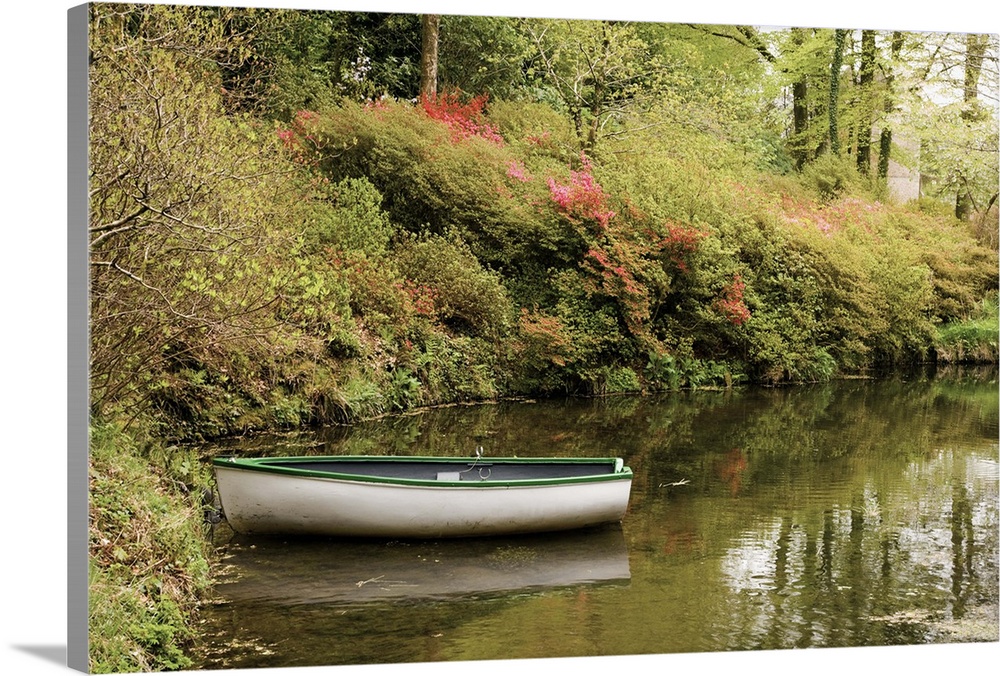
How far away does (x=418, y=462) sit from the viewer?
27.0 ft

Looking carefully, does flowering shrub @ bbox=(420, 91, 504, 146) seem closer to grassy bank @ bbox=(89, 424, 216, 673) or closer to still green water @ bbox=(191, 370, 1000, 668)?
still green water @ bbox=(191, 370, 1000, 668)

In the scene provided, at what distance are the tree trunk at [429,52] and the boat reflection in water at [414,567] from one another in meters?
3.16

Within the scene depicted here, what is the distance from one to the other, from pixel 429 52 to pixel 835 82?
9.39 feet

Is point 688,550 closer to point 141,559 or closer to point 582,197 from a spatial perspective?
point 582,197

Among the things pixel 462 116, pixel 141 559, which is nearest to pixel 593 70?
pixel 462 116

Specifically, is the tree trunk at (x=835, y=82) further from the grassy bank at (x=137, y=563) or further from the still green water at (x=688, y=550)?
the grassy bank at (x=137, y=563)

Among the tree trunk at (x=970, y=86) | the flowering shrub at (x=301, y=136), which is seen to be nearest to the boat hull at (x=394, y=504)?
the flowering shrub at (x=301, y=136)

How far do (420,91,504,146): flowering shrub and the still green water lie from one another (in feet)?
6.59

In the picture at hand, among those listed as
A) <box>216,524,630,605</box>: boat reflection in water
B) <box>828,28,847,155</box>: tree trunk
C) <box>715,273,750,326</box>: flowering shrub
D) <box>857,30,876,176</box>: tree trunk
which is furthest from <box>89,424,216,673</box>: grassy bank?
<box>857,30,876,176</box>: tree trunk

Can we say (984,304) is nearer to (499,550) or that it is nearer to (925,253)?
(925,253)

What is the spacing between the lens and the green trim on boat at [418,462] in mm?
7391

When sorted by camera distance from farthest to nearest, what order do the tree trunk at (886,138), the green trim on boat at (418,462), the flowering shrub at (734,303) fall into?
the flowering shrub at (734,303), the tree trunk at (886,138), the green trim on boat at (418,462)

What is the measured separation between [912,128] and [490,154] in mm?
3027

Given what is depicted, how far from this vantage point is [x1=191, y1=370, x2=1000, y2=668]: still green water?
645 centimetres
